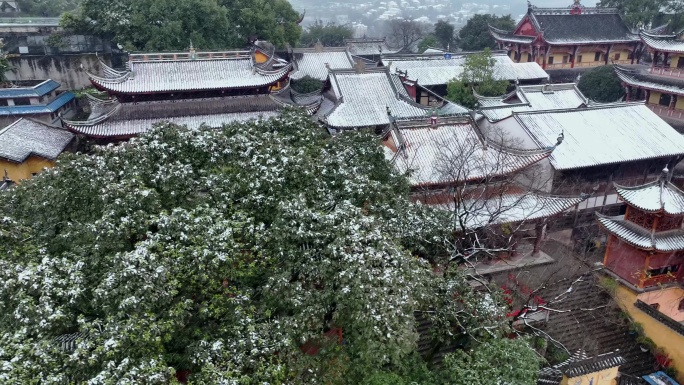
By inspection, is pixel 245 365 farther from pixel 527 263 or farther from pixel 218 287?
pixel 527 263

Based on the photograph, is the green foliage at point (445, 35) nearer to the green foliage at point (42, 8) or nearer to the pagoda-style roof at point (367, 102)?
the pagoda-style roof at point (367, 102)

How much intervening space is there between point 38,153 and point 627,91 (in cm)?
3130

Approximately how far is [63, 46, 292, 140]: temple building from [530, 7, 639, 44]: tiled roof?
2576 centimetres

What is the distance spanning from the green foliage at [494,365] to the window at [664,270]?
324 inches

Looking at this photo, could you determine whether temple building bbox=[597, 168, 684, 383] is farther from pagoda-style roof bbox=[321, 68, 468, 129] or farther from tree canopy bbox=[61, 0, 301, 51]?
tree canopy bbox=[61, 0, 301, 51]

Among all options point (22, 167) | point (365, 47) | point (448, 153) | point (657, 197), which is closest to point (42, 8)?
point (365, 47)

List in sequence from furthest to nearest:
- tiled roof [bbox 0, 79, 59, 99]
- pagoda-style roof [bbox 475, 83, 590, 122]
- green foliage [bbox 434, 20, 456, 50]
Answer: green foliage [bbox 434, 20, 456, 50]
tiled roof [bbox 0, 79, 59, 99]
pagoda-style roof [bbox 475, 83, 590, 122]

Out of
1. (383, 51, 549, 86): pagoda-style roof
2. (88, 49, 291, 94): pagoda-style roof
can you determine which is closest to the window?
(88, 49, 291, 94): pagoda-style roof

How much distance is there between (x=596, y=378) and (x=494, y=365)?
4600 mm

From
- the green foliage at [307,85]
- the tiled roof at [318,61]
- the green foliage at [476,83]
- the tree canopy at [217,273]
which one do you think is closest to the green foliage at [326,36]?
the tiled roof at [318,61]

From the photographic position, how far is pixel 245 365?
7.54m

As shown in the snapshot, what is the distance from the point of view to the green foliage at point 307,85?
96.3ft

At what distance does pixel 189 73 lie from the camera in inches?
829

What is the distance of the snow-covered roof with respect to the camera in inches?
598
